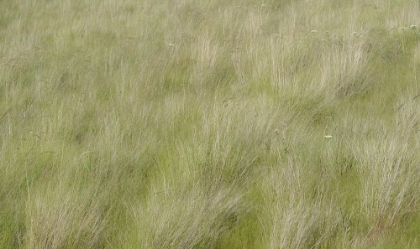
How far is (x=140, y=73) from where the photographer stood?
4469 mm

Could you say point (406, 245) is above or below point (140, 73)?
below

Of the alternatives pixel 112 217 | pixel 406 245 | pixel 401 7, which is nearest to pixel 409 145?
pixel 406 245

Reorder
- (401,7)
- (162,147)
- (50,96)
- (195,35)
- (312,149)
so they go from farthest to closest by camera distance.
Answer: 1. (401,7)
2. (195,35)
3. (50,96)
4. (162,147)
5. (312,149)

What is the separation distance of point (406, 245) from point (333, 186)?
0.56 metres

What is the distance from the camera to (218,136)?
9.64 ft

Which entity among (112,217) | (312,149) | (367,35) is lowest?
(112,217)

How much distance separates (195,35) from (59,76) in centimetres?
185

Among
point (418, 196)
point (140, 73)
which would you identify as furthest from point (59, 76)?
point (418, 196)

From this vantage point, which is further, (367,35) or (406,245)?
(367,35)

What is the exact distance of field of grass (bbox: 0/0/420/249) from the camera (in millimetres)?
2305

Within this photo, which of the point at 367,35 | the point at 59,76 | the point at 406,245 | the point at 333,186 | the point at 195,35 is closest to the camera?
the point at 406,245

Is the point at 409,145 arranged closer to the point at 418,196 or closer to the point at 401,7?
the point at 418,196

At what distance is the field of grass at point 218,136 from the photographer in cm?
230

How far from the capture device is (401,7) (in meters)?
6.16
